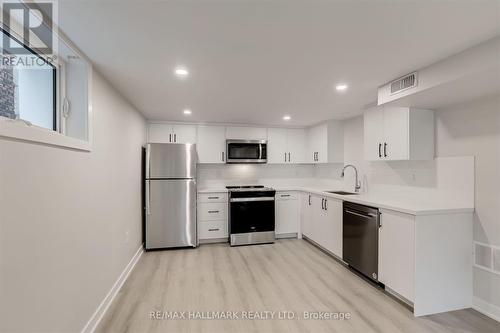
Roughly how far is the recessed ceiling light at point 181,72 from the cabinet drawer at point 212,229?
278cm

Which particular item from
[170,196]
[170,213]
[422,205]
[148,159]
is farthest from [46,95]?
[422,205]

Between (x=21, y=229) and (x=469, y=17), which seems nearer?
(x=21, y=229)

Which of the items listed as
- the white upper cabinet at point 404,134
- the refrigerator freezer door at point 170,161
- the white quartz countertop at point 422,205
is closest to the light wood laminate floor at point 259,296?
the white quartz countertop at point 422,205

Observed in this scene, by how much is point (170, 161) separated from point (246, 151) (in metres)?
1.47

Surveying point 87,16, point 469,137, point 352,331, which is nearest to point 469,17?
point 469,137

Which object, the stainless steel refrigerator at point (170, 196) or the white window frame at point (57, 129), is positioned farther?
the stainless steel refrigerator at point (170, 196)

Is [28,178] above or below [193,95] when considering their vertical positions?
below

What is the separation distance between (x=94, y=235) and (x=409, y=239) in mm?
2928

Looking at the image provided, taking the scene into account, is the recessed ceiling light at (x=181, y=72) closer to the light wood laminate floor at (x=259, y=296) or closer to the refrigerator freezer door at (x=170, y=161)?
the refrigerator freezer door at (x=170, y=161)

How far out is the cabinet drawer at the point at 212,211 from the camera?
169 inches

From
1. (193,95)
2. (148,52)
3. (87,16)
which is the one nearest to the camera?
(87,16)

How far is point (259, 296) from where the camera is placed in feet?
8.36

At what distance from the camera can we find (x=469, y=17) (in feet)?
4.58

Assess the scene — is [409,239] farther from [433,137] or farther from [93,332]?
[93,332]
